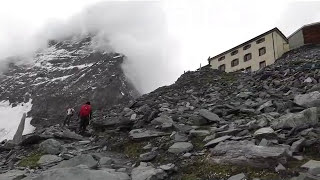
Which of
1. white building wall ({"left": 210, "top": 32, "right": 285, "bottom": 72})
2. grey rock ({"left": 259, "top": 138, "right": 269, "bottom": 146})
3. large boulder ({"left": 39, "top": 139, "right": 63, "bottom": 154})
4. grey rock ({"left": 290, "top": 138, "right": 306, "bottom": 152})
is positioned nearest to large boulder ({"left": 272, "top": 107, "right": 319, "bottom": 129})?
grey rock ({"left": 259, "top": 138, "right": 269, "bottom": 146})

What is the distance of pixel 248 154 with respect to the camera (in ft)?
32.7

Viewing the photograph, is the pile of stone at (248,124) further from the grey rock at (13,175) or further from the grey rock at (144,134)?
the grey rock at (13,175)

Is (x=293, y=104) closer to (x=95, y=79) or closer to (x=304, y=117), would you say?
(x=304, y=117)

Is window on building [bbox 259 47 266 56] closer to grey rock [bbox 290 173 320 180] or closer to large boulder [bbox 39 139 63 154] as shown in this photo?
large boulder [bbox 39 139 63 154]

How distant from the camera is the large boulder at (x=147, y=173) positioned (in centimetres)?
1002

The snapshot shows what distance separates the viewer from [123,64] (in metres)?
200

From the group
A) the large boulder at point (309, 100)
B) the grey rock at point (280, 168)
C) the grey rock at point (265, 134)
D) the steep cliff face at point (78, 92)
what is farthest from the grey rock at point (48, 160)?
the steep cliff face at point (78, 92)

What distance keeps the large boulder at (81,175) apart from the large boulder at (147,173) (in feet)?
0.85

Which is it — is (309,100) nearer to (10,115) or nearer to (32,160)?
(32,160)

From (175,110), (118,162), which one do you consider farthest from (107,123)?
(118,162)

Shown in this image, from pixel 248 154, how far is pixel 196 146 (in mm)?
2703

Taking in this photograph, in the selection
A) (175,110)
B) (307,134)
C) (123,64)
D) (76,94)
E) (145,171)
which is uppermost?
(123,64)

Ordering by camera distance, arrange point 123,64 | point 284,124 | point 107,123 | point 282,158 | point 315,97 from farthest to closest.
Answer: point 123,64 < point 107,123 < point 315,97 < point 284,124 < point 282,158

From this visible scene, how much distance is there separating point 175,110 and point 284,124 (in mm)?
8677
